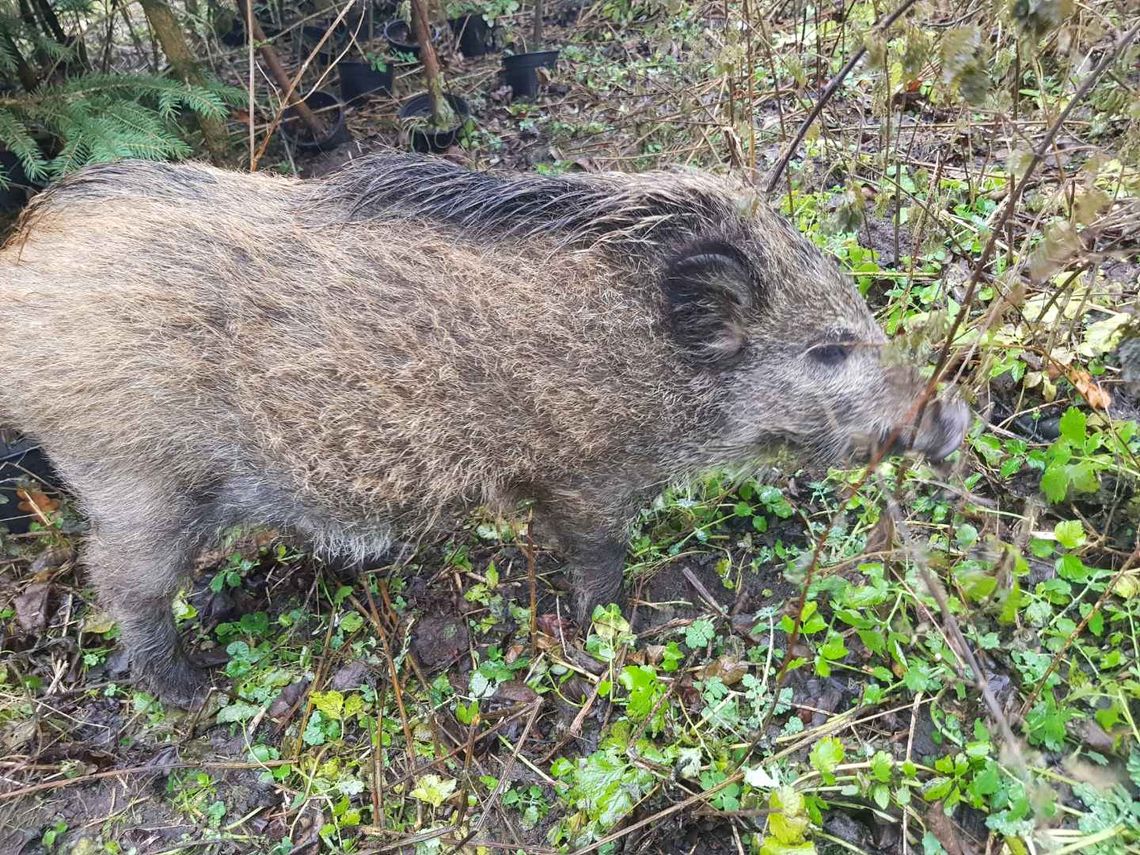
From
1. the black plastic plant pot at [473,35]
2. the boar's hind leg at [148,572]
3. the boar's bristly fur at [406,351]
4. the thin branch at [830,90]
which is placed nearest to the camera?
the thin branch at [830,90]

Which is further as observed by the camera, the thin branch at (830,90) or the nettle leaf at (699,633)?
the nettle leaf at (699,633)

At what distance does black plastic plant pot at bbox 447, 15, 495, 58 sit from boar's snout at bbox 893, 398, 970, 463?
20.9ft

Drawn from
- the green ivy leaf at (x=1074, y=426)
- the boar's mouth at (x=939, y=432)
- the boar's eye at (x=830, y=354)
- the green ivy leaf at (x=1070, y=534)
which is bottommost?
the green ivy leaf at (x=1070, y=534)

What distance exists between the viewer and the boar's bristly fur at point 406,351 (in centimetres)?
252

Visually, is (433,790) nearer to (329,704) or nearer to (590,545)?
(329,704)

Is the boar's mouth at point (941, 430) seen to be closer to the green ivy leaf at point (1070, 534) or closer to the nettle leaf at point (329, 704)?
the green ivy leaf at point (1070, 534)

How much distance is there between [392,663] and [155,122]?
280cm

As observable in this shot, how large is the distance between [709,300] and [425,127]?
410 cm

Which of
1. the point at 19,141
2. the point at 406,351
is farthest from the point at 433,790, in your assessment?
the point at 19,141

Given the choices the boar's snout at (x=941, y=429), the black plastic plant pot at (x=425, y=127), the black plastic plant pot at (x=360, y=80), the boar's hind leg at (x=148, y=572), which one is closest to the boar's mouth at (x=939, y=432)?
the boar's snout at (x=941, y=429)

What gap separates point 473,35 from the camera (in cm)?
754

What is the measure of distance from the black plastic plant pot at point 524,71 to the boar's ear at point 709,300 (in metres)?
4.68

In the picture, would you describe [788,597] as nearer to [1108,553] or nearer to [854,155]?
[1108,553]

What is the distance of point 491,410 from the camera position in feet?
8.53
